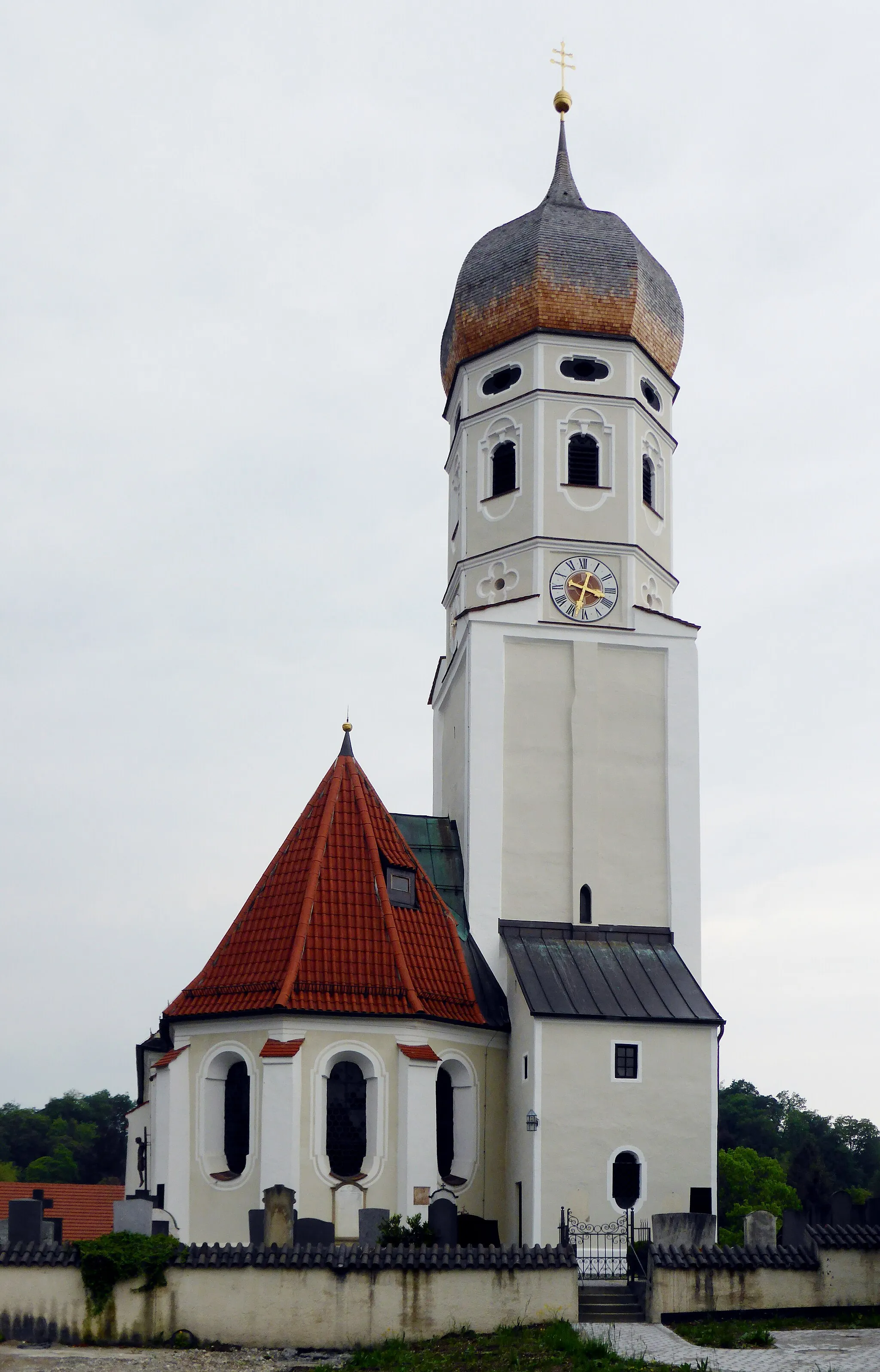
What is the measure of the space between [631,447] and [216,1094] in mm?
17187

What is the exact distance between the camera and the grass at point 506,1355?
69.2ft

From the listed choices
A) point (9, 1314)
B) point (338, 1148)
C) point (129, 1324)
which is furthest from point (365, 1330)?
point (338, 1148)

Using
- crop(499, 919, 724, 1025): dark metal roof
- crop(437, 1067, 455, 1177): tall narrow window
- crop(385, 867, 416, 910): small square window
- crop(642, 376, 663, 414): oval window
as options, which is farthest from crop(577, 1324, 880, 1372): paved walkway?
crop(642, 376, 663, 414): oval window

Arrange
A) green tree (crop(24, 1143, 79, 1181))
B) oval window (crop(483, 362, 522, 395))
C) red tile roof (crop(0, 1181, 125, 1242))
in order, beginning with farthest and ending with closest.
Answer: green tree (crop(24, 1143, 79, 1181))
red tile roof (crop(0, 1181, 125, 1242))
oval window (crop(483, 362, 522, 395))

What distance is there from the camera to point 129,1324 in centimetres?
2373

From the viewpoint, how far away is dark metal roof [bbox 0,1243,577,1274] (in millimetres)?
23766

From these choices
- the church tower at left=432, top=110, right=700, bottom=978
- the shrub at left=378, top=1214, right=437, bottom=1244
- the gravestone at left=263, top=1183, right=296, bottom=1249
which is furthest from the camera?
the church tower at left=432, top=110, right=700, bottom=978

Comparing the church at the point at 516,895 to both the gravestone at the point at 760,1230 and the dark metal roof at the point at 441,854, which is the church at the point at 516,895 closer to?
the dark metal roof at the point at 441,854

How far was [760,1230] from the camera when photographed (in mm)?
26781

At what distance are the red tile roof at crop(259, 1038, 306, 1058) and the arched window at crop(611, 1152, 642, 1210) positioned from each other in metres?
6.49

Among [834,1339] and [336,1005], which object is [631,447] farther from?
[834,1339]

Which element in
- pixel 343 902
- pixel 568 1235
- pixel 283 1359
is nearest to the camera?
pixel 283 1359

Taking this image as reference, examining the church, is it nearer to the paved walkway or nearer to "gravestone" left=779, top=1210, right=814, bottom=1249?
"gravestone" left=779, top=1210, right=814, bottom=1249

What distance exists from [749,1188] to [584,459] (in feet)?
132
